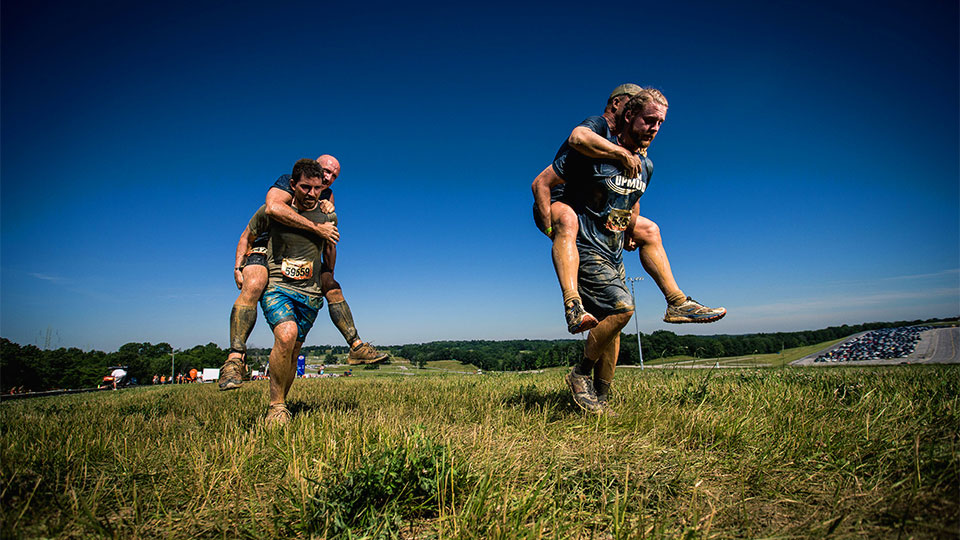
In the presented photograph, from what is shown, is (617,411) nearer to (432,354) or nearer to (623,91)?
(623,91)

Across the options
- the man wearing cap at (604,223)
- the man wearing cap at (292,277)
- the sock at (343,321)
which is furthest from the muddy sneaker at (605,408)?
the man wearing cap at (292,277)

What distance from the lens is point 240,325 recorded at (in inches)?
141

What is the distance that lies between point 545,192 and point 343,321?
7.76 ft

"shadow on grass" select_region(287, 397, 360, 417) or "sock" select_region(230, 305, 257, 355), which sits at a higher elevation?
"sock" select_region(230, 305, 257, 355)

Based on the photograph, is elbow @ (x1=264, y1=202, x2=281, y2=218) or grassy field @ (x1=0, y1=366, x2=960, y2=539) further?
elbow @ (x1=264, y1=202, x2=281, y2=218)

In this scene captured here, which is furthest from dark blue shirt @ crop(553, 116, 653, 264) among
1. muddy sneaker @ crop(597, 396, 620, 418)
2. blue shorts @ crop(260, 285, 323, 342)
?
blue shorts @ crop(260, 285, 323, 342)

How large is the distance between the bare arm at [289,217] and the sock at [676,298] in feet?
9.97

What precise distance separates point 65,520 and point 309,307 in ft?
7.96

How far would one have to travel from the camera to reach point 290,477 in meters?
1.69

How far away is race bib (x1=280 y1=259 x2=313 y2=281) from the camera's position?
3.68 metres

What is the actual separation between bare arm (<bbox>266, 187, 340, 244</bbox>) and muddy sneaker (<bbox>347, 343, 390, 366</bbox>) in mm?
1079

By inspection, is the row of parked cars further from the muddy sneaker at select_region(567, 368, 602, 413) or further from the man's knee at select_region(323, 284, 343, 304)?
the man's knee at select_region(323, 284, 343, 304)

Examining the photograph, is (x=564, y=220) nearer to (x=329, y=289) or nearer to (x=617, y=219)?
(x=617, y=219)

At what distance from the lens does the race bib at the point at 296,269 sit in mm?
3684
